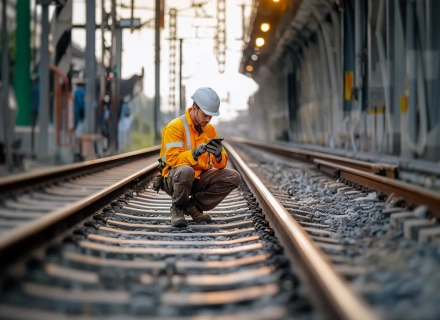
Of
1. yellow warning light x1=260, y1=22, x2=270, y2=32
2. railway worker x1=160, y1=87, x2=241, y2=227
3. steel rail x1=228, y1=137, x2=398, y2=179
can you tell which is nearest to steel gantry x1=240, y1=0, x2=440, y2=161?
yellow warning light x1=260, y1=22, x2=270, y2=32

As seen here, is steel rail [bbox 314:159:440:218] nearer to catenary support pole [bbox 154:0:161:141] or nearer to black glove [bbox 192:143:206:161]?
black glove [bbox 192:143:206:161]

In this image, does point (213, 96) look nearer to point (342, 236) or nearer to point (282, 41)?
point (342, 236)

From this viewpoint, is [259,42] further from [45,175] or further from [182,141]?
[182,141]

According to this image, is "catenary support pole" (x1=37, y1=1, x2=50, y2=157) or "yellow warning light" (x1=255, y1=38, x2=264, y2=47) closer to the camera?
"catenary support pole" (x1=37, y1=1, x2=50, y2=157)

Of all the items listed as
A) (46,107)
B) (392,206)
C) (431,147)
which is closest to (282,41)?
(46,107)

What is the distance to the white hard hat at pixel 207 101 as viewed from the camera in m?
5.31

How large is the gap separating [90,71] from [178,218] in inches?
427

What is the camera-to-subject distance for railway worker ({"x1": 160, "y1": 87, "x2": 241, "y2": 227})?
5.36m

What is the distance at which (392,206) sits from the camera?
583 cm

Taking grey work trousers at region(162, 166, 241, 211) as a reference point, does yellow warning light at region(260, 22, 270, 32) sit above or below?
above

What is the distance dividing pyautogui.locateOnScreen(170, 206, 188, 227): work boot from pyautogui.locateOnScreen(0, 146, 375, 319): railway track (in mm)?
84

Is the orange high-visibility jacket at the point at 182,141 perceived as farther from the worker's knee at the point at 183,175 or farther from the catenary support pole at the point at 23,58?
the catenary support pole at the point at 23,58

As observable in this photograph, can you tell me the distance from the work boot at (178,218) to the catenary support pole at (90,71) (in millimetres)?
10427

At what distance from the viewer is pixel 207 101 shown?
5320mm
